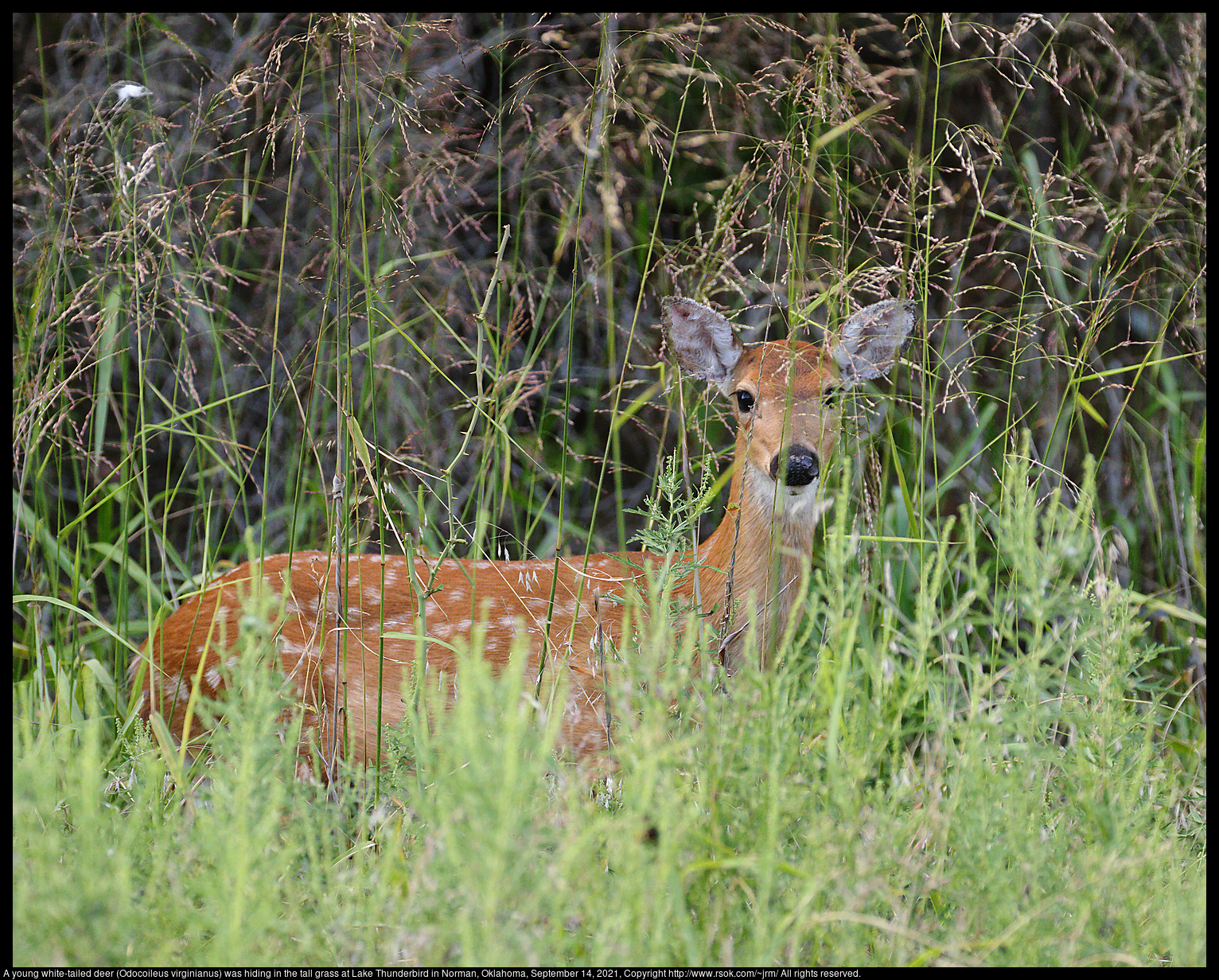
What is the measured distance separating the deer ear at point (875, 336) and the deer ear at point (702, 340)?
0.32m

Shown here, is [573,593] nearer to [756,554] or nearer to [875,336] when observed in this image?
[756,554]

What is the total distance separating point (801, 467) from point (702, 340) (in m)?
0.59

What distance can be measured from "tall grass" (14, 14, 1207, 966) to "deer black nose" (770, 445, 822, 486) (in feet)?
0.54

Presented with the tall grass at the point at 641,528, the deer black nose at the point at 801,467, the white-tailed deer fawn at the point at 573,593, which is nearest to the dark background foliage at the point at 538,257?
the tall grass at the point at 641,528

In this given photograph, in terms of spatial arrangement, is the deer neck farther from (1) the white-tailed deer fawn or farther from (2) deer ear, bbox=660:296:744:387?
(2) deer ear, bbox=660:296:744:387

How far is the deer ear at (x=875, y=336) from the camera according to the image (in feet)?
8.30

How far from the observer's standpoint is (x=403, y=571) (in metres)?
2.91

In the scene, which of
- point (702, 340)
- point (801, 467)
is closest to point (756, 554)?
point (801, 467)

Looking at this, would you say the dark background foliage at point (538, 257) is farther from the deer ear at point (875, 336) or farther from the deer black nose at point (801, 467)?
the deer black nose at point (801, 467)

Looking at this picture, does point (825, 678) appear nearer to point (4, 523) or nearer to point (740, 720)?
point (740, 720)

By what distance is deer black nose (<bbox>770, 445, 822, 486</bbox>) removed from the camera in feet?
8.70

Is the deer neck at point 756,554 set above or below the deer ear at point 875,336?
below

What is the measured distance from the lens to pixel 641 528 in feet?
8.30
